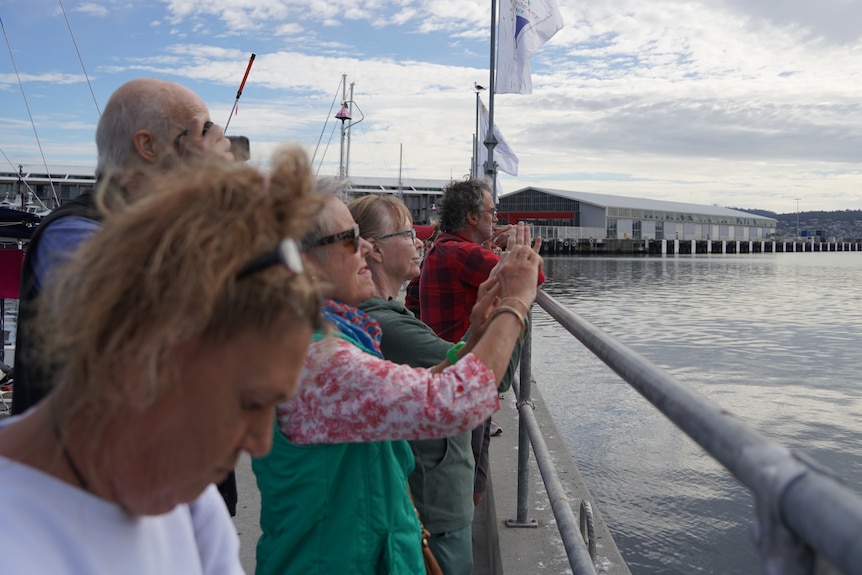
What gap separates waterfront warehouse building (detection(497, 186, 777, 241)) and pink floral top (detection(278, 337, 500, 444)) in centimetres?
8186

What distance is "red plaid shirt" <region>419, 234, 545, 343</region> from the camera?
3764 mm

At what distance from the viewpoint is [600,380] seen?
11719 millimetres

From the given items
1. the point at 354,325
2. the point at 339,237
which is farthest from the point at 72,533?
the point at 339,237

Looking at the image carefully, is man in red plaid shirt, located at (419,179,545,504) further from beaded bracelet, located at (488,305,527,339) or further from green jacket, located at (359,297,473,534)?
beaded bracelet, located at (488,305,527,339)

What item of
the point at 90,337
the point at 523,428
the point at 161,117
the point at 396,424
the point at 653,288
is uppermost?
the point at 161,117

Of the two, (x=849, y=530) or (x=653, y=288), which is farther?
(x=653, y=288)

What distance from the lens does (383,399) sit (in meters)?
1.53

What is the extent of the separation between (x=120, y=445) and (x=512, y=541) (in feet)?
9.17

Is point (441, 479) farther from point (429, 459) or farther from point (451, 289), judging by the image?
point (451, 289)

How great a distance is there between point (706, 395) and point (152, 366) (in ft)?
24.5

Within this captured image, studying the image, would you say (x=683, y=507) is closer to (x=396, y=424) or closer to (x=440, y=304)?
(x=440, y=304)

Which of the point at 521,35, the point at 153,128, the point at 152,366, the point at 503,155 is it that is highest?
the point at 521,35

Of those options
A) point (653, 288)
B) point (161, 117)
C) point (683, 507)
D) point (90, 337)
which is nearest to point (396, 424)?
point (90, 337)

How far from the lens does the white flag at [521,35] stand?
11531 mm
